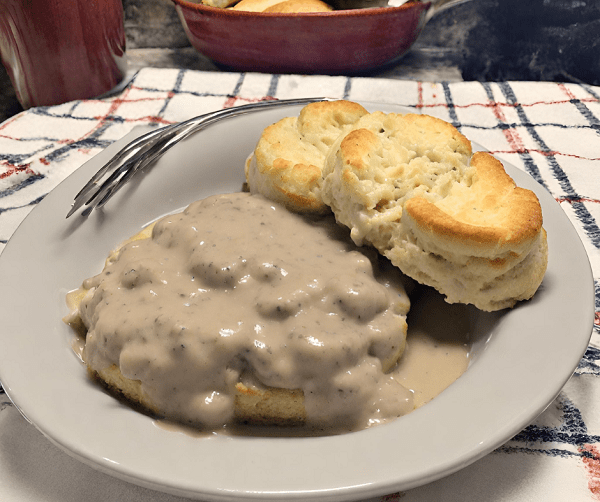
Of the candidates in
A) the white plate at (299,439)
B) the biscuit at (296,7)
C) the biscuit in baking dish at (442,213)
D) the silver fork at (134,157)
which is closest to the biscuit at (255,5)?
the biscuit at (296,7)

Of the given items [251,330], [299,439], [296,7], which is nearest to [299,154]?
[251,330]

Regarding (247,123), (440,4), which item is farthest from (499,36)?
(247,123)


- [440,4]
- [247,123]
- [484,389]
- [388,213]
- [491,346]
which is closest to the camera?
[484,389]

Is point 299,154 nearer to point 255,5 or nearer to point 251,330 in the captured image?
point 251,330

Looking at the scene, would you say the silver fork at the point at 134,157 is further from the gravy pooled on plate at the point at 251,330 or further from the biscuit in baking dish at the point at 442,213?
the biscuit in baking dish at the point at 442,213

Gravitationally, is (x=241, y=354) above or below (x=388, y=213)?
below

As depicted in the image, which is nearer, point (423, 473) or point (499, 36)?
point (423, 473)

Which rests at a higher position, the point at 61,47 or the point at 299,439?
the point at 61,47

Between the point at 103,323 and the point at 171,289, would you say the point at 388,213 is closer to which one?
the point at 171,289
